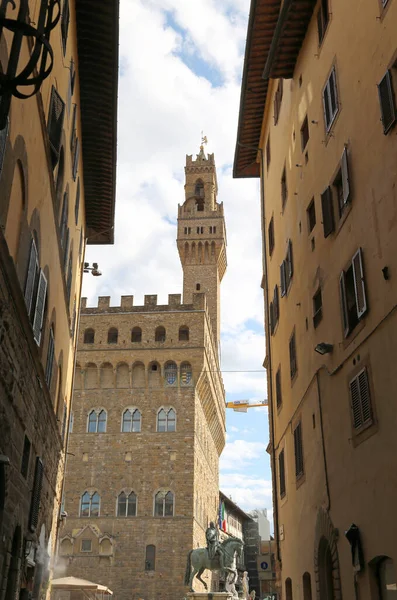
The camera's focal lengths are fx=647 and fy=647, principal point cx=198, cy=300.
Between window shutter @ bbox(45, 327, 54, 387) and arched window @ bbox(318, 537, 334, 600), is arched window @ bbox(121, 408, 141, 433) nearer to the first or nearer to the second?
window shutter @ bbox(45, 327, 54, 387)

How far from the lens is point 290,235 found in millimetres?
15375

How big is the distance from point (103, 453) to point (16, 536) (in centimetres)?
2992

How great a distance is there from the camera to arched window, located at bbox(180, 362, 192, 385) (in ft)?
133

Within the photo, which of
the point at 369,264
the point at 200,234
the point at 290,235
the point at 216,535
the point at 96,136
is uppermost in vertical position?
the point at 200,234

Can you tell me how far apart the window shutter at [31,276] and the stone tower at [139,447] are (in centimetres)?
2951

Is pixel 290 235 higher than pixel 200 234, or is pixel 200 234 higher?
pixel 200 234

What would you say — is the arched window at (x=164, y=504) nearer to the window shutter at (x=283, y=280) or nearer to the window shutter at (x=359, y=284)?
the window shutter at (x=283, y=280)

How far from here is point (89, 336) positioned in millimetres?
42438

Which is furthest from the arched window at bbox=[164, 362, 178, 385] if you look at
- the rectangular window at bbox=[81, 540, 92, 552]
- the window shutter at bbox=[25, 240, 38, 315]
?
the window shutter at bbox=[25, 240, 38, 315]

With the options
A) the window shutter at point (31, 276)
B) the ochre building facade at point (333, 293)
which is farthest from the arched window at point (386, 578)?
the window shutter at point (31, 276)

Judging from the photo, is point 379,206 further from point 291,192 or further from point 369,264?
point 291,192

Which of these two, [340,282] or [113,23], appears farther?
[113,23]

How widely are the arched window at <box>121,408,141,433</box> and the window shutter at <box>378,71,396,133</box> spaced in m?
33.1

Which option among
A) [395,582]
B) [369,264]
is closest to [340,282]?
[369,264]
